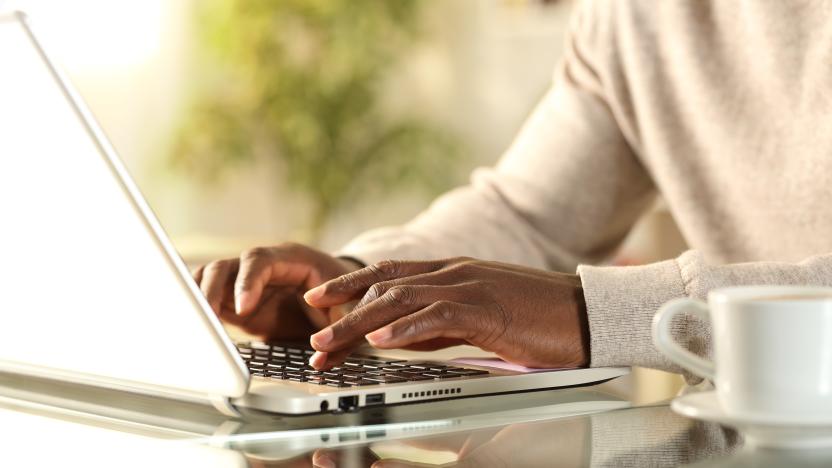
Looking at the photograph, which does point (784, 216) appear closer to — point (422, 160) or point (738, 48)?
point (738, 48)

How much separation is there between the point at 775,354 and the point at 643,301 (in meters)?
0.30

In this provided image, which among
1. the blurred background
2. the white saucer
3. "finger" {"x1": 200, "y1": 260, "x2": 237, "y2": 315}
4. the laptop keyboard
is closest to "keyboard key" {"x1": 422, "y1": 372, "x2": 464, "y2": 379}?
the laptop keyboard

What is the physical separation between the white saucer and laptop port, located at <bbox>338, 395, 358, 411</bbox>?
0.21 meters

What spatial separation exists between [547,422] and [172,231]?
4.60 m

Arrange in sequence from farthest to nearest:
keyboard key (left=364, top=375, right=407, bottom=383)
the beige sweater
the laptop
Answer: the beige sweater < keyboard key (left=364, top=375, right=407, bottom=383) < the laptop

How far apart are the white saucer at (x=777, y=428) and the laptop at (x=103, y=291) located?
0.22m

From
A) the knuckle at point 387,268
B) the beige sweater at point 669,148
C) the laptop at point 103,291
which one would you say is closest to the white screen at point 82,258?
the laptop at point 103,291

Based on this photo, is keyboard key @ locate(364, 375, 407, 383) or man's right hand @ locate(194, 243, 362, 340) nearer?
keyboard key @ locate(364, 375, 407, 383)

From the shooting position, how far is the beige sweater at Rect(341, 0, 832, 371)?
4.19 ft

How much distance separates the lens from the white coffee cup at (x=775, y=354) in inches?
19.9

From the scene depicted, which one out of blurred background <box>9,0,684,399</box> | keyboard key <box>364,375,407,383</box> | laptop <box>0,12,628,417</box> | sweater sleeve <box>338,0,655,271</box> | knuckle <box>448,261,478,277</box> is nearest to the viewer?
laptop <box>0,12,628,417</box>

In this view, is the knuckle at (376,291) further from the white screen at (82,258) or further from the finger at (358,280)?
the white screen at (82,258)

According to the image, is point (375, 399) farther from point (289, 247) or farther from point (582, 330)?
point (289, 247)

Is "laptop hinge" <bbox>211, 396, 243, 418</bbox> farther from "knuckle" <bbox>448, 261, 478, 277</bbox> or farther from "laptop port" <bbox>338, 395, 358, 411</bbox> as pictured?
"knuckle" <bbox>448, 261, 478, 277</bbox>
